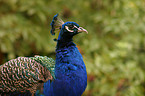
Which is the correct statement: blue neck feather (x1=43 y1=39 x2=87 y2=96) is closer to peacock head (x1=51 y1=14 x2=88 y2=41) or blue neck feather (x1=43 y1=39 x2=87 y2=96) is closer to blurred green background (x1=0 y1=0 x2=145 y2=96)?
peacock head (x1=51 y1=14 x2=88 y2=41)

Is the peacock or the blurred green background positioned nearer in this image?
the peacock

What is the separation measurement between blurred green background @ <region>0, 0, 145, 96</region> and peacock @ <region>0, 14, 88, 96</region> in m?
1.01

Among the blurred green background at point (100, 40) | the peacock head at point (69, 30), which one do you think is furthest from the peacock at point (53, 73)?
the blurred green background at point (100, 40)

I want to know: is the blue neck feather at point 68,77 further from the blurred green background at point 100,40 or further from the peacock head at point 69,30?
the blurred green background at point 100,40

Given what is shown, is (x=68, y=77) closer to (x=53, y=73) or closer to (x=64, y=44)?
(x=53, y=73)

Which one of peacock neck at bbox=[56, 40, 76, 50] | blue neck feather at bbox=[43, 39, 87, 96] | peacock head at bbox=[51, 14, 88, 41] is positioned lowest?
blue neck feather at bbox=[43, 39, 87, 96]

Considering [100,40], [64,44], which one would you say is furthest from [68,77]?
[100,40]

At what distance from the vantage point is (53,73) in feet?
4.18

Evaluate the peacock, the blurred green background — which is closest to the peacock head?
the peacock

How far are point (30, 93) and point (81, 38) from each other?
1.47m

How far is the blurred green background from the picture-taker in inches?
93.9

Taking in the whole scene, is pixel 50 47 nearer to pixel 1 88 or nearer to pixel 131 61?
pixel 131 61

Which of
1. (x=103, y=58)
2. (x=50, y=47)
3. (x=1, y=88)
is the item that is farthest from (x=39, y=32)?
(x=1, y=88)

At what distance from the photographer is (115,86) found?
2432 mm
